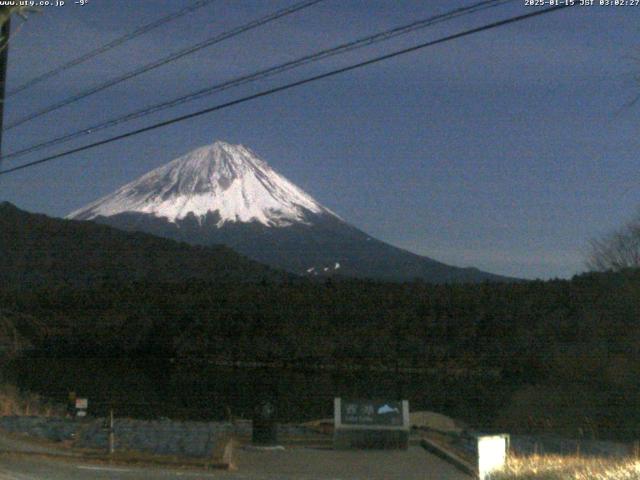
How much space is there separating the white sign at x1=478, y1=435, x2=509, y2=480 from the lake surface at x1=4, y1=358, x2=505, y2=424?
25.0m

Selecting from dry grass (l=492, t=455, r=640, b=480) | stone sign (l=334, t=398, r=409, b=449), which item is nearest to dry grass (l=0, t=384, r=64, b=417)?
stone sign (l=334, t=398, r=409, b=449)

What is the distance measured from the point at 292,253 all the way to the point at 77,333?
43897 millimetres

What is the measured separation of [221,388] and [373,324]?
13.5 metres

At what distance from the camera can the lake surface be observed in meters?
40.2

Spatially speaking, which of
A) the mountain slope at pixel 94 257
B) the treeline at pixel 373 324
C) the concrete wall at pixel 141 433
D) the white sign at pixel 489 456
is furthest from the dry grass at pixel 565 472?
the mountain slope at pixel 94 257

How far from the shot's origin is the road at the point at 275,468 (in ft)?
47.4

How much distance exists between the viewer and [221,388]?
159 ft

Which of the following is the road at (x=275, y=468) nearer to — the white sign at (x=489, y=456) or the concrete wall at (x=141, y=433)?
the concrete wall at (x=141, y=433)

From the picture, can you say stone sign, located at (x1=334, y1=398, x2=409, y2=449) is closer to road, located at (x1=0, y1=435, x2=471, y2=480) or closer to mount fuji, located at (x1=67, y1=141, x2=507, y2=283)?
road, located at (x1=0, y1=435, x2=471, y2=480)

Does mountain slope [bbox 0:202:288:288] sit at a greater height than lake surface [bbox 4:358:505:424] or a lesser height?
greater

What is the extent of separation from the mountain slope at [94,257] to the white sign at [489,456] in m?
46.1

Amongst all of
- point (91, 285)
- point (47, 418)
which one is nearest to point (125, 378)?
point (91, 285)

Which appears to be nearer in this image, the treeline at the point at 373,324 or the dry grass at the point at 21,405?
the dry grass at the point at 21,405

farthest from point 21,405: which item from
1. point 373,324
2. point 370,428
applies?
point 373,324
